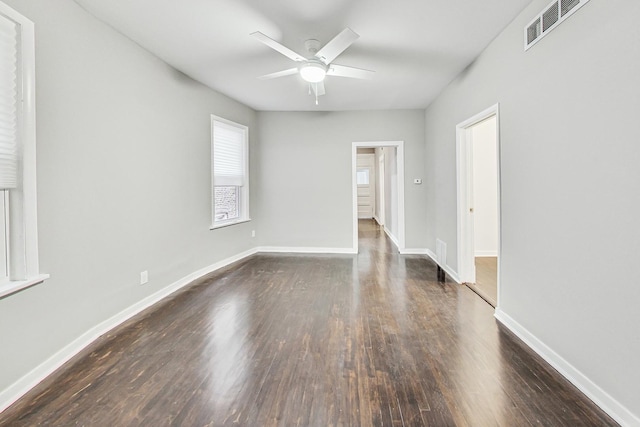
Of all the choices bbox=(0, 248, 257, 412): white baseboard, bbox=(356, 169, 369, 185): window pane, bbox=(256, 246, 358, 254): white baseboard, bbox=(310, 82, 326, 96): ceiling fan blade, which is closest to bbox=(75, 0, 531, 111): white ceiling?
bbox=(310, 82, 326, 96): ceiling fan blade

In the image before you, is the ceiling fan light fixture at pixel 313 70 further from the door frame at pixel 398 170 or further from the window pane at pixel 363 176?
the window pane at pixel 363 176

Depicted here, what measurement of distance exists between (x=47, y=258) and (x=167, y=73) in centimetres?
229

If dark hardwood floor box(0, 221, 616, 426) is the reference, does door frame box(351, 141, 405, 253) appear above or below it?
above

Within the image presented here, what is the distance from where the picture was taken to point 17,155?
188cm

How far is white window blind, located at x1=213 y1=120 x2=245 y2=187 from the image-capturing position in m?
4.66

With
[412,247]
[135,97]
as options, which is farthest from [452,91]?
[135,97]

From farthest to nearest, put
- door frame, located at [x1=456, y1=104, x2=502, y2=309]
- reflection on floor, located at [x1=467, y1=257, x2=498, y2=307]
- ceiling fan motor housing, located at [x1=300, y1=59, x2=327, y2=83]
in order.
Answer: door frame, located at [x1=456, y1=104, x2=502, y2=309]
reflection on floor, located at [x1=467, y1=257, x2=498, y2=307]
ceiling fan motor housing, located at [x1=300, y1=59, x2=327, y2=83]

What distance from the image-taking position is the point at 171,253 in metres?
3.59

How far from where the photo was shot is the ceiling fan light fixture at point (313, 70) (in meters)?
2.89

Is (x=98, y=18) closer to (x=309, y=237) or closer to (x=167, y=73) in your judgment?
(x=167, y=73)

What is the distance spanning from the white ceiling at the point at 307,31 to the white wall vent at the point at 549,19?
0.77 feet

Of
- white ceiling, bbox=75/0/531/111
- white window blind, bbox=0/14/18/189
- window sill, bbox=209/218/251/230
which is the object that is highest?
white ceiling, bbox=75/0/531/111

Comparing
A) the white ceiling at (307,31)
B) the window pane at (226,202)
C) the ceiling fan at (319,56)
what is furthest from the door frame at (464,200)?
the window pane at (226,202)

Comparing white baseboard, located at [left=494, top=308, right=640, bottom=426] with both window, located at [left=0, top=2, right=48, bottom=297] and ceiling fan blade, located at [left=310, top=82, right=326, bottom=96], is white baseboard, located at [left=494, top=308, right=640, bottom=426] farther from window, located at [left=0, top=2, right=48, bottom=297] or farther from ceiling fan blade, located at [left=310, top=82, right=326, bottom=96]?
window, located at [left=0, top=2, right=48, bottom=297]
